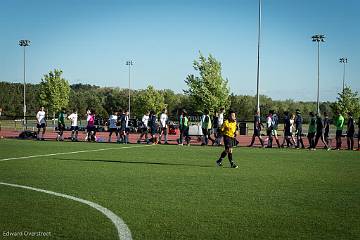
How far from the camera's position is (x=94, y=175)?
11.2 meters

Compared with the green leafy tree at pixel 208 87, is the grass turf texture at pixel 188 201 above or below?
below

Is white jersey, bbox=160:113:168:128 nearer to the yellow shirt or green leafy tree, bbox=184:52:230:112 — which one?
the yellow shirt

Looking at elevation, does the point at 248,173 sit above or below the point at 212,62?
below

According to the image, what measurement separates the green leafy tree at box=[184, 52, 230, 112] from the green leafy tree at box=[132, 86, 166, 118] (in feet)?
91.9

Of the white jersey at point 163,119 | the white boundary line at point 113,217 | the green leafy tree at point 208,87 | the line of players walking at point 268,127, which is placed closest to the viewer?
the white boundary line at point 113,217

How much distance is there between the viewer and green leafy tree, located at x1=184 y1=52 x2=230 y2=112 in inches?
2004

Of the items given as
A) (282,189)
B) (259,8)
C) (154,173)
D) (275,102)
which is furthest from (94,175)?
(275,102)

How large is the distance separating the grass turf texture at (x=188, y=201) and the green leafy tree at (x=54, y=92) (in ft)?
172

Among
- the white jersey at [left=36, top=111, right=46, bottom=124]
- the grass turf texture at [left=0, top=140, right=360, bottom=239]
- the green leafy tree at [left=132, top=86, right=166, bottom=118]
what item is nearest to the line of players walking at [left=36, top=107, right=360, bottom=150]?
the white jersey at [left=36, top=111, right=46, bottom=124]

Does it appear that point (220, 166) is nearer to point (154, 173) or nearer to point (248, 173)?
point (248, 173)

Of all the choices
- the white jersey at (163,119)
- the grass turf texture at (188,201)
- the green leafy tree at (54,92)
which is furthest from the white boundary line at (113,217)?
the green leafy tree at (54,92)

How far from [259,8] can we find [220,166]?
1957cm

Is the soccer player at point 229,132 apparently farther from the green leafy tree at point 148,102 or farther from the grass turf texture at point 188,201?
the green leafy tree at point 148,102

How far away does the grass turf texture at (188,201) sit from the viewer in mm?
5941
